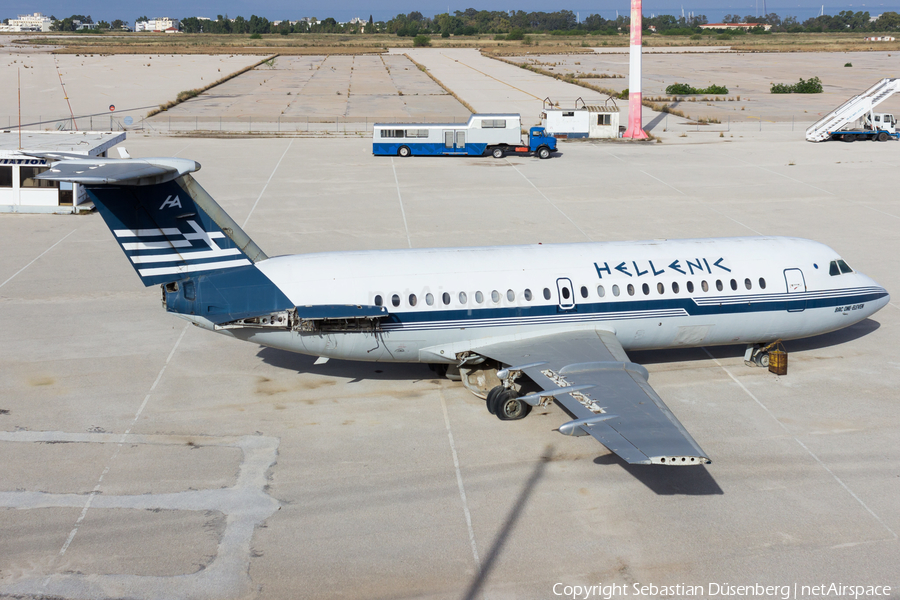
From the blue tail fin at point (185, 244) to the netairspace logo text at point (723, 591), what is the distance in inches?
386

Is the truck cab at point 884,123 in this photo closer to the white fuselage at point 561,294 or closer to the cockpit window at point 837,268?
the cockpit window at point 837,268

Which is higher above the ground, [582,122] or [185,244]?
[582,122]

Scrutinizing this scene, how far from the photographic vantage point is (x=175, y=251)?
18719 mm

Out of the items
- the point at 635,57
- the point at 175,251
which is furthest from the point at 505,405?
the point at 635,57

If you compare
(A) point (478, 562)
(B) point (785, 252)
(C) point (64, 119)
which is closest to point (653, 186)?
(B) point (785, 252)

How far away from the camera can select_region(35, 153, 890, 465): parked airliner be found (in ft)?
59.6

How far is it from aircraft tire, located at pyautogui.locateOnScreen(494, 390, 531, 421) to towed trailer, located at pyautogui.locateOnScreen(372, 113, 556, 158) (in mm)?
38500

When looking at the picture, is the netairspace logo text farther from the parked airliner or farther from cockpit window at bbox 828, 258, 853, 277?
cockpit window at bbox 828, 258, 853, 277

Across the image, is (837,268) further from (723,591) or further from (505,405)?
(723,591)

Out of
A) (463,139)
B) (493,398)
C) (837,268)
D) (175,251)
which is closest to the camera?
(175,251)

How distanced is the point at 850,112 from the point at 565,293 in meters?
51.7

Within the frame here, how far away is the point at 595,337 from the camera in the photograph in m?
19.8

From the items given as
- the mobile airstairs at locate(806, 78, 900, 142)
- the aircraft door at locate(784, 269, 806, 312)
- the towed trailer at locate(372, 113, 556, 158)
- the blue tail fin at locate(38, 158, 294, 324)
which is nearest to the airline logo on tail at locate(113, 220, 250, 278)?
the blue tail fin at locate(38, 158, 294, 324)

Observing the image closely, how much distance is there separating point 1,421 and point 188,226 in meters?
6.40
